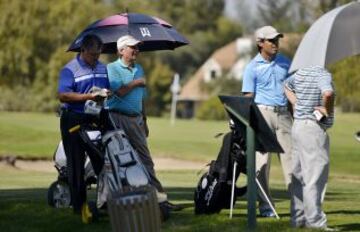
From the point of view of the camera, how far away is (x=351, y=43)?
31.9 ft

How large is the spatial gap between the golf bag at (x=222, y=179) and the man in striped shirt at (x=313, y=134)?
1.31m

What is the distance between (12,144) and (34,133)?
183cm

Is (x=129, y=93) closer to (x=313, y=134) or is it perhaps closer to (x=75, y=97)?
(x=75, y=97)

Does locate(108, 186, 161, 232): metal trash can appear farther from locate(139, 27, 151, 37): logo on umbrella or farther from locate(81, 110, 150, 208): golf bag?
locate(139, 27, 151, 37): logo on umbrella

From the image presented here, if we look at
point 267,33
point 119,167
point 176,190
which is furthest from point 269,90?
point 176,190

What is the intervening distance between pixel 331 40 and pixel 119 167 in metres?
2.38

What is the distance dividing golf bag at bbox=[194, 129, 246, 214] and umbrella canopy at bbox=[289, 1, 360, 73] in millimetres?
1642

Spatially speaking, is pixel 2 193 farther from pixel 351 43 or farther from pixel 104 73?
pixel 351 43

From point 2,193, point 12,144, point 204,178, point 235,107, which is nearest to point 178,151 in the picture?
point 12,144

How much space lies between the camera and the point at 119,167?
10.2m

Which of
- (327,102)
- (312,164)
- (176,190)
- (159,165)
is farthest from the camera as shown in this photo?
(159,165)

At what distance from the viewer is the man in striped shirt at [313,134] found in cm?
984

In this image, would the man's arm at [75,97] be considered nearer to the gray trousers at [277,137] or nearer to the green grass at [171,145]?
the gray trousers at [277,137]

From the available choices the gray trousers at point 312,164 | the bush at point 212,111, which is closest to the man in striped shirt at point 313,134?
the gray trousers at point 312,164
